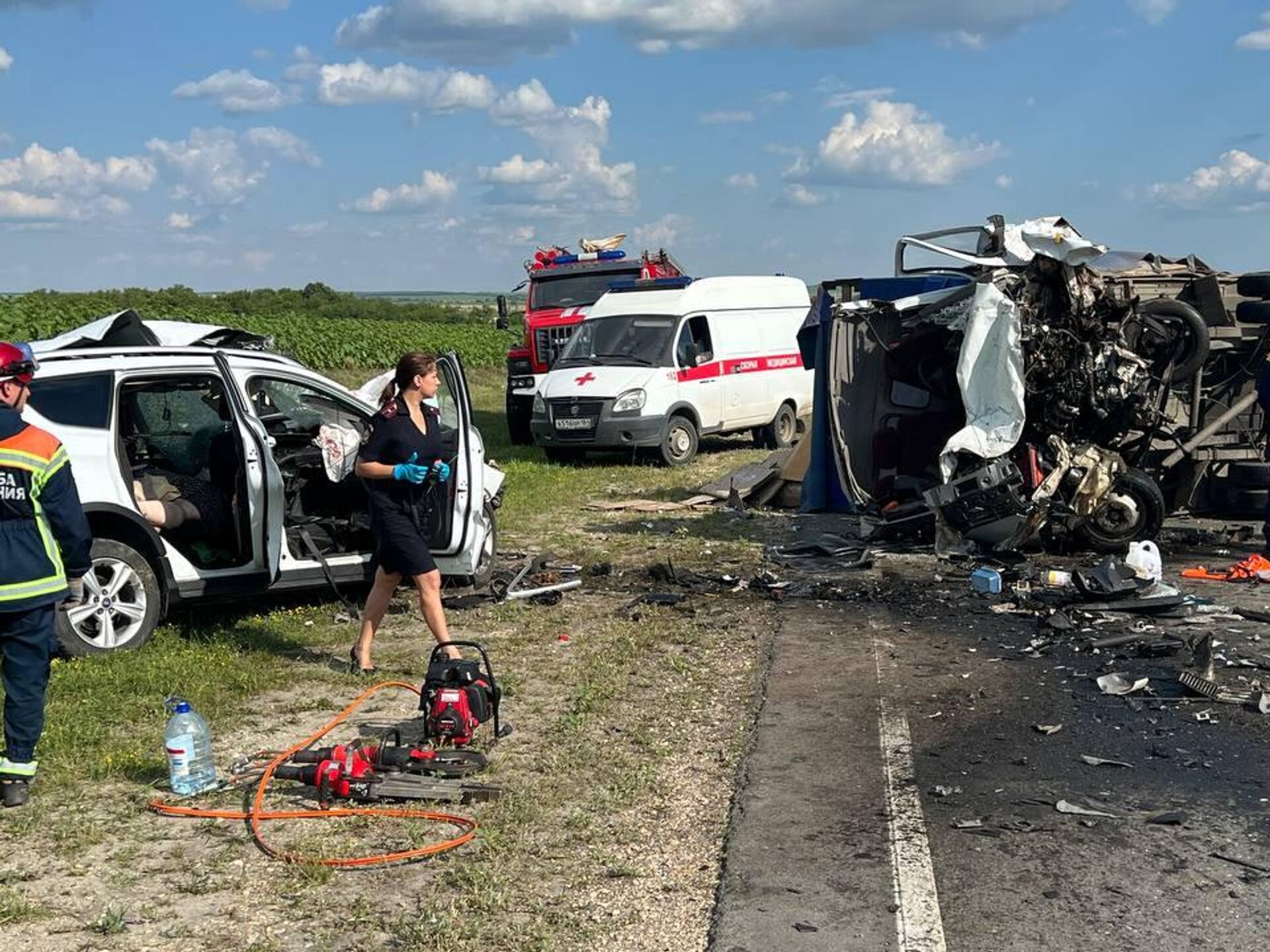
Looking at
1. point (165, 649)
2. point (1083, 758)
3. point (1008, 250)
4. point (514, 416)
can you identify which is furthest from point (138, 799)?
point (514, 416)

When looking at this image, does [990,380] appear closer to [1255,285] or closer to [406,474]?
[1255,285]

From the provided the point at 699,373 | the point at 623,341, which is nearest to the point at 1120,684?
the point at 699,373

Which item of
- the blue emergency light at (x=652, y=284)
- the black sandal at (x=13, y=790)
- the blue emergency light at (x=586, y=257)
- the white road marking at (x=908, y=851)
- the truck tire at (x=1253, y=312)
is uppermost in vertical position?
the blue emergency light at (x=586, y=257)

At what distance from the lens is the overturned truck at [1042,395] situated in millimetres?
11164

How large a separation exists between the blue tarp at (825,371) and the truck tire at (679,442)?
17.0 feet

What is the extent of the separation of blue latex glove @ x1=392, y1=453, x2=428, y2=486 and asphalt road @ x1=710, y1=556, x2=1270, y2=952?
2372mm

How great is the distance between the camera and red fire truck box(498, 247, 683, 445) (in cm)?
2122

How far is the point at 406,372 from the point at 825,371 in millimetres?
6215

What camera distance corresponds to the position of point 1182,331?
38.4 feet

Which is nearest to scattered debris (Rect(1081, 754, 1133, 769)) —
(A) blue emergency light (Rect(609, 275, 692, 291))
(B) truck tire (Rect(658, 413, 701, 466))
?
(B) truck tire (Rect(658, 413, 701, 466))

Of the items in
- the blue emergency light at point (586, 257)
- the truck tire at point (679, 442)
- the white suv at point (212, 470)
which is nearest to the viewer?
the white suv at point (212, 470)

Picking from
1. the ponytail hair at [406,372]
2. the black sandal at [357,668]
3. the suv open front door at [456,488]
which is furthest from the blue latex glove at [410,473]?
the black sandal at [357,668]

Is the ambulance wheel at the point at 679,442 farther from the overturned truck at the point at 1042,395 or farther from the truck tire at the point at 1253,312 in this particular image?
the truck tire at the point at 1253,312

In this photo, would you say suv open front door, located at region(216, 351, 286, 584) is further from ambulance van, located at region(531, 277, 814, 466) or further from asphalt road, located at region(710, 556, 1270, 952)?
ambulance van, located at region(531, 277, 814, 466)
